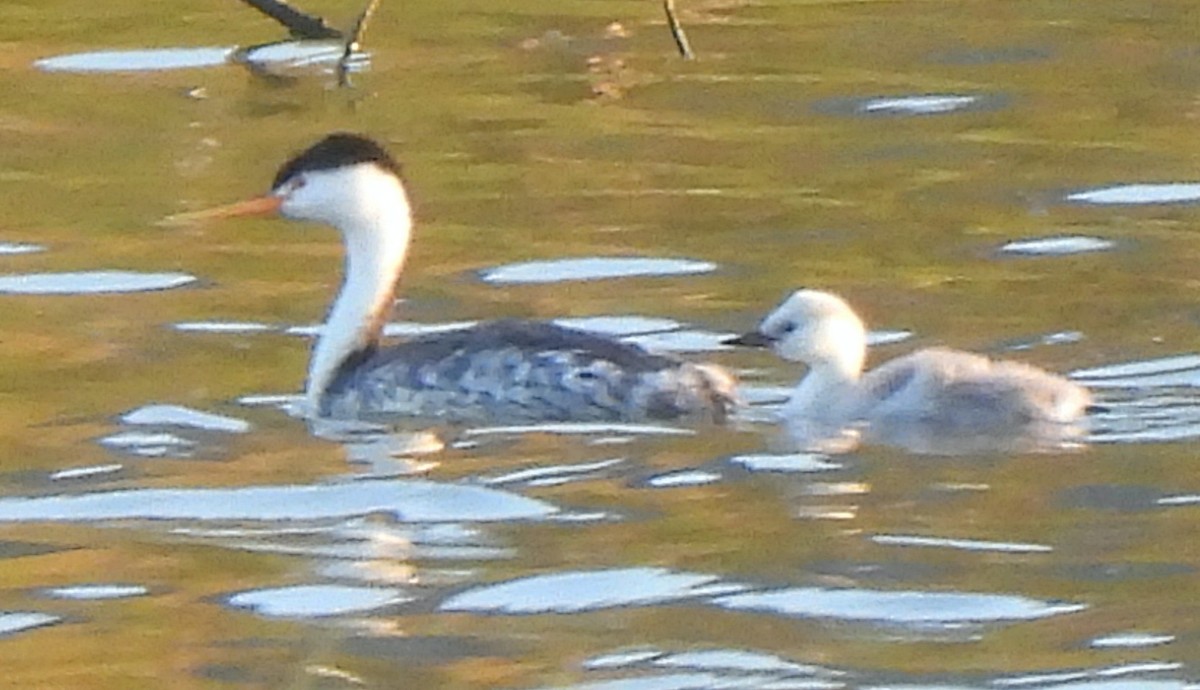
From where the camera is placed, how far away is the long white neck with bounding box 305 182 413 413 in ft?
41.7

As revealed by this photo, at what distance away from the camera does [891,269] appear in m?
14.1

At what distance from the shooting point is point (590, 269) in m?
14.3

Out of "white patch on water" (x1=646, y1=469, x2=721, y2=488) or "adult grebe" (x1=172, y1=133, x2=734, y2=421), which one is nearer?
"white patch on water" (x1=646, y1=469, x2=721, y2=488)

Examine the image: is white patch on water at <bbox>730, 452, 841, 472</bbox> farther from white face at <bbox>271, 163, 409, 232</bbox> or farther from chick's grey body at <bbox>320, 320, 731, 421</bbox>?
white face at <bbox>271, 163, 409, 232</bbox>

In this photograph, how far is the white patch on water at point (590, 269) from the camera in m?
14.2

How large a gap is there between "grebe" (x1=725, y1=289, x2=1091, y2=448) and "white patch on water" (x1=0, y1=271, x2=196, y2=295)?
282cm

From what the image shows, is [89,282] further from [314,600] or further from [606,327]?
[314,600]

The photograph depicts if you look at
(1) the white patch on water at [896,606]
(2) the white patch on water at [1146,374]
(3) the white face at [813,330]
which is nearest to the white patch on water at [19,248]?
(3) the white face at [813,330]

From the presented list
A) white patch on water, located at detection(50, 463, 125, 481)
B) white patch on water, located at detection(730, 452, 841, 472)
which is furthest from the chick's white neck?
white patch on water, located at detection(50, 463, 125, 481)

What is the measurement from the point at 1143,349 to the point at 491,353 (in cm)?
206

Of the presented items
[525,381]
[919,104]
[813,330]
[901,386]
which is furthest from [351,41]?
[919,104]

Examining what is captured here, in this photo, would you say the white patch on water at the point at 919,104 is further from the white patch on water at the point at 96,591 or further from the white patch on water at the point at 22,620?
the white patch on water at the point at 22,620

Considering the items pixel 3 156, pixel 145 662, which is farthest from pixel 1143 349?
pixel 3 156

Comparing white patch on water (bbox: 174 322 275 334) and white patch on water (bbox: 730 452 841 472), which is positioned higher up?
white patch on water (bbox: 730 452 841 472)
